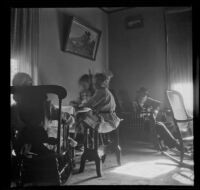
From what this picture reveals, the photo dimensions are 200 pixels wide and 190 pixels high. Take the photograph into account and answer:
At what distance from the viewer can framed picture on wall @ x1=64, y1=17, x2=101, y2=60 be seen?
10.9 ft

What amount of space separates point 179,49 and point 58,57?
2.10m

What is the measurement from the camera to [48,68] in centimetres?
304

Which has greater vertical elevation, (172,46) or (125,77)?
(172,46)

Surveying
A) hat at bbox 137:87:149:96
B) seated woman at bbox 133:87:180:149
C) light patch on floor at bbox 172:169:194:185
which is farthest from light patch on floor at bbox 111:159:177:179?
hat at bbox 137:87:149:96

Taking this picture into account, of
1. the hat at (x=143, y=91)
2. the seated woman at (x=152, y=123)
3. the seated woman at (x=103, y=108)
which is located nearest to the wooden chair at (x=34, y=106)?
the seated woman at (x=103, y=108)

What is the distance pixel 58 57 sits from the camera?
3.21 m

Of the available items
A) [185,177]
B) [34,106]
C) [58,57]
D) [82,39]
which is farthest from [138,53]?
[34,106]

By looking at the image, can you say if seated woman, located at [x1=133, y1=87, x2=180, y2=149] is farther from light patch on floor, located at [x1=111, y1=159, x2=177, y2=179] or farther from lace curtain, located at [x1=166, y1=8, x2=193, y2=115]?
lace curtain, located at [x1=166, y1=8, x2=193, y2=115]

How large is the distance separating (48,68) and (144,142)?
5.93 feet

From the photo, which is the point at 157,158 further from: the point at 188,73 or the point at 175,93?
the point at 188,73

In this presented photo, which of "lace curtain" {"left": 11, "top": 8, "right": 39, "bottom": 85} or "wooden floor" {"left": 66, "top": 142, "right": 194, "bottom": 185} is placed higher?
"lace curtain" {"left": 11, "top": 8, "right": 39, "bottom": 85}

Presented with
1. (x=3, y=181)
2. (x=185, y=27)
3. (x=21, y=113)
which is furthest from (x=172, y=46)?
(x=3, y=181)

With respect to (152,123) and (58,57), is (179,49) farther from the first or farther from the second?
(58,57)

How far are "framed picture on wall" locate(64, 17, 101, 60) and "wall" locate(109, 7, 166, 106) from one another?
559 mm
